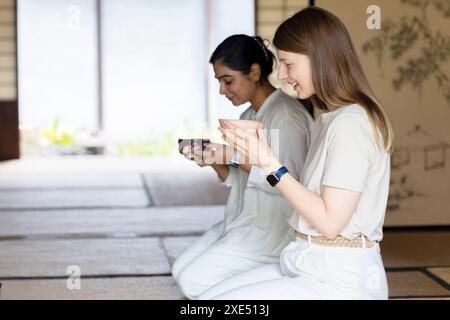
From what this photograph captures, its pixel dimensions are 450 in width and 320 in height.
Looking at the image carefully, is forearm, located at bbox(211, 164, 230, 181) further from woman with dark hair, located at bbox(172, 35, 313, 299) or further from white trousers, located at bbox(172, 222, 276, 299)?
white trousers, located at bbox(172, 222, 276, 299)

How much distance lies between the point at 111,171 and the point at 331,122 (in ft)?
20.8

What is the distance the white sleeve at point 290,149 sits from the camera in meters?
3.03

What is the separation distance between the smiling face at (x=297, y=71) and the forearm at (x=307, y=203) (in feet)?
0.87

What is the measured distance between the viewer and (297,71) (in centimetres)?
217

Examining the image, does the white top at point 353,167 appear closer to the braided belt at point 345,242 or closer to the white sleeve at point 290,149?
the braided belt at point 345,242

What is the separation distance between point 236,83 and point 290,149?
387mm

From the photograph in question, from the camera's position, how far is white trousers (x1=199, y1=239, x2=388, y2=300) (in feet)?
7.10

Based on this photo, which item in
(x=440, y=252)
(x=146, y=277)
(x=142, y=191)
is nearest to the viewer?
(x=146, y=277)

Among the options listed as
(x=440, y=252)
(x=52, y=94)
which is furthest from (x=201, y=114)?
(x=440, y=252)

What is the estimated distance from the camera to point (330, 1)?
15.1 feet

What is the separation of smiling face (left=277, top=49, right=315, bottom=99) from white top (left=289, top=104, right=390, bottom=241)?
102 millimetres

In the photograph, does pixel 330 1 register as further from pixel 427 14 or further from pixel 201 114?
pixel 201 114

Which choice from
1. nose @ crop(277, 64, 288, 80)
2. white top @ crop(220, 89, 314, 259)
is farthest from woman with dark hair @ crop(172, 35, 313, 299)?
nose @ crop(277, 64, 288, 80)

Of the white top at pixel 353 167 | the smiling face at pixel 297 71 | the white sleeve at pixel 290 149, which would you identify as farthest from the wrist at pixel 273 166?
the white sleeve at pixel 290 149
